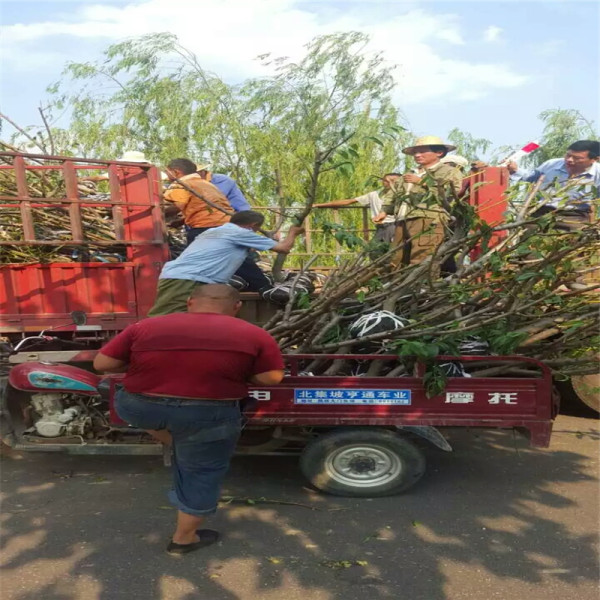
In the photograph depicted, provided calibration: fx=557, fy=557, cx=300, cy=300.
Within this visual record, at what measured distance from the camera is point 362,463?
13.0 ft

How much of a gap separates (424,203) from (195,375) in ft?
7.92

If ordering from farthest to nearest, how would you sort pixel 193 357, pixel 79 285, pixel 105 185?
pixel 105 185, pixel 79 285, pixel 193 357

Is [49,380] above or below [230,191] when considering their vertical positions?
below

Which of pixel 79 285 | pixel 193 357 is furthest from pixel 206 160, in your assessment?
pixel 193 357

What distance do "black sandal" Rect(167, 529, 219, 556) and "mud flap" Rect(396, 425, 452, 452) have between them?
1.41m

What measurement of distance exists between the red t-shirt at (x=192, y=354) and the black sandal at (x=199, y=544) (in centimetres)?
97

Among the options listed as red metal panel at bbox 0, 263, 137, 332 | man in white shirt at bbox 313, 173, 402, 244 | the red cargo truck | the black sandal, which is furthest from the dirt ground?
man in white shirt at bbox 313, 173, 402, 244

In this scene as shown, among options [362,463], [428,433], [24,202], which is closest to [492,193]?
[428,433]

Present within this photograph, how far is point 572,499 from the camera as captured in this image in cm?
396

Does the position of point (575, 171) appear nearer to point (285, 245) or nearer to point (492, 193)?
point (492, 193)

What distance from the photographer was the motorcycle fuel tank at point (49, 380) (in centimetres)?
397

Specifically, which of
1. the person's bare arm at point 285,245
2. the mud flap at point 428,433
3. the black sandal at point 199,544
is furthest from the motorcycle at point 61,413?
the mud flap at point 428,433

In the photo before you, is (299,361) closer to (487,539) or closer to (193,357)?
(193,357)

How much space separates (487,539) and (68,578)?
2.43 meters
